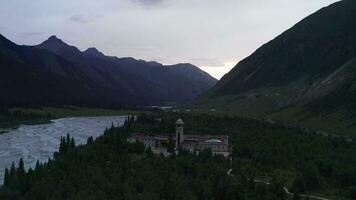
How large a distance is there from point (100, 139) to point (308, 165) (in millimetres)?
47351

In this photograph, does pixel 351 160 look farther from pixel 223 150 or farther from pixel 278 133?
pixel 278 133

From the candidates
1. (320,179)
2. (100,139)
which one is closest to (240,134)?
(100,139)

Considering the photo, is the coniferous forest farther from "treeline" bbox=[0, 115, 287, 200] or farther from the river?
the river

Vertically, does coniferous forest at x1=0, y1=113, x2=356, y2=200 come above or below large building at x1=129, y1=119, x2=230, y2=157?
below

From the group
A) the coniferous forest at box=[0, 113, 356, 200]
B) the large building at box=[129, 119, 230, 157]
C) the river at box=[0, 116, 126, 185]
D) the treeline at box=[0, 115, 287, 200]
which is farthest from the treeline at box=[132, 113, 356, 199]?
the river at box=[0, 116, 126, 185]

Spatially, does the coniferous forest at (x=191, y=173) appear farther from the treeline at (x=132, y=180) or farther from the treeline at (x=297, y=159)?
the treeline at (x=297, y=159)

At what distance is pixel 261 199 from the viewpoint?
69750 millimetres

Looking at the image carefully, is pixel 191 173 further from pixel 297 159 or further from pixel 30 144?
pixel 30 144

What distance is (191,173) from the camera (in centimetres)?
8994

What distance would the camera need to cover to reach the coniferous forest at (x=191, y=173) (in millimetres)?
73250

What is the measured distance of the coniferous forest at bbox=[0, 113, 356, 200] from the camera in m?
73.2

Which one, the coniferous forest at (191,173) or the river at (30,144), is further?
the river at (30,144)

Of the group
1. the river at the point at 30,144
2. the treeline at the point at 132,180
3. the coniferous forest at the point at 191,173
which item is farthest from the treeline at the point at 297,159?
the river at the point at 30,144

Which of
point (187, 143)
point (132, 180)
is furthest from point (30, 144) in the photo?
point (132, 180)
